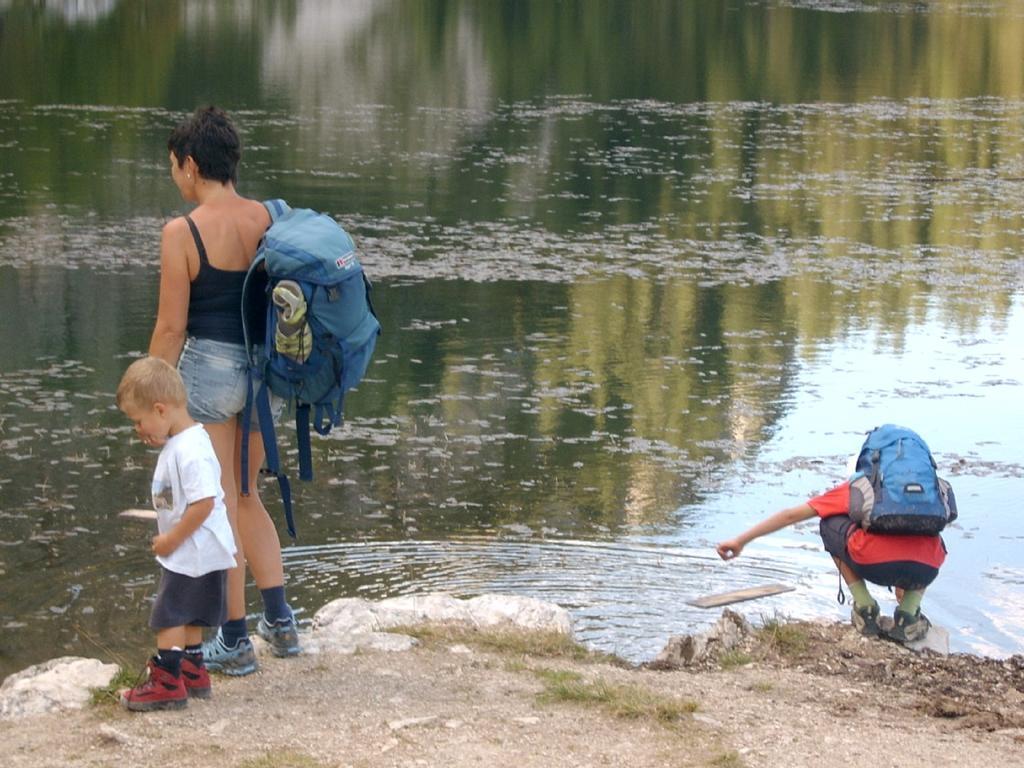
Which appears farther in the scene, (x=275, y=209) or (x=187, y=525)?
(x=275, y=209)

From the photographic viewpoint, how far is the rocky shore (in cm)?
495

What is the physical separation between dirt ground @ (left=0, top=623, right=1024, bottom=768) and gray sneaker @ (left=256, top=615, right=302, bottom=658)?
46mm

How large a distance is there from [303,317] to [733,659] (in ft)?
6.68

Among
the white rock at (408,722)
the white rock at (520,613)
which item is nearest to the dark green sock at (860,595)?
the white rock at (520,613)

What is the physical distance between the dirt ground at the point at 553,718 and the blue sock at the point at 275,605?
0.15 metres

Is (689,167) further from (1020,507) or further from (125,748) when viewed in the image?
(125,748)

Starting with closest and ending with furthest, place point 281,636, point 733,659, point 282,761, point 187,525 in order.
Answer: point 282,761
point 187,525
point 281,636
point 733,659

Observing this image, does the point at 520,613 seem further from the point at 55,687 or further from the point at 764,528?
the point at 55,687

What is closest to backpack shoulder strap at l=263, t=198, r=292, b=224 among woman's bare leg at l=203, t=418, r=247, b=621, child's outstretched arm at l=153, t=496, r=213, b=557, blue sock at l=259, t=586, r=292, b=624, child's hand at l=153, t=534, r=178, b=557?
woman's bare leg at l=203, t=418, r=247, b=621

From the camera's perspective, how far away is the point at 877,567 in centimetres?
639

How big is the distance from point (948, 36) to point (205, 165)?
4792 centimetres

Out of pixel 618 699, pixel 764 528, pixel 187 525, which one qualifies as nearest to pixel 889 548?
pixel 764 528

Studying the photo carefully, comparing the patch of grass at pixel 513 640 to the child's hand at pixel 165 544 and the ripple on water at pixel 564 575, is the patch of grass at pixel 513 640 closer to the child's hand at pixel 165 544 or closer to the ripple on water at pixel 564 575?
the ripple on water at pixel 564 575

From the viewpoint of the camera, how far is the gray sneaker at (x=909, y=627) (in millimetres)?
6500
